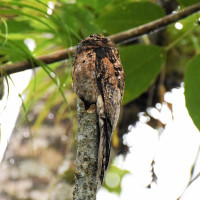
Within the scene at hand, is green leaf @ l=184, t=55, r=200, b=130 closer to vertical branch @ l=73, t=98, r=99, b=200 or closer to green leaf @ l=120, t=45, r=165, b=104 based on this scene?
green leaf @ l=120, t=45, r=165, b=104

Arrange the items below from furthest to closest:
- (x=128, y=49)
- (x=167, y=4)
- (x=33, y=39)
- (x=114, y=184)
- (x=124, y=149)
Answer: (x=114, y=184)
(x=124, y=149)
(x=33, y=39)
(x=167, y=4)
(x=128, y=49)

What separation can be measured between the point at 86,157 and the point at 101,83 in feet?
0.27

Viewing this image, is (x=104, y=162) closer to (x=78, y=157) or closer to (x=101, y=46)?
(x=78, y=157)

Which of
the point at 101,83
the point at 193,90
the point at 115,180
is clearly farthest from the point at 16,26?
the point at 115,180

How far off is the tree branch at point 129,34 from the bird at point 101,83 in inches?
10.7

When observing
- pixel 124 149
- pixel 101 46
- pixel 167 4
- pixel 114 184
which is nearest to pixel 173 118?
pixel 167 4

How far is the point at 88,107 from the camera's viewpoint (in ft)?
1.47

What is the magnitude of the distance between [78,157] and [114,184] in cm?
204

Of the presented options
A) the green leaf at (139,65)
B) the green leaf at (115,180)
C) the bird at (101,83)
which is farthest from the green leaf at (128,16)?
the green leaf at (115,180)

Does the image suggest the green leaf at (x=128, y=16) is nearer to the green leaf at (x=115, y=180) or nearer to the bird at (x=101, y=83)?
the bird at (x=101, y=83)

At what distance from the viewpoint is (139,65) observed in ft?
3.16

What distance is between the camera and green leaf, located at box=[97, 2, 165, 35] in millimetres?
919

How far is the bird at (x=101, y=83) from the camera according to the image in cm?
42

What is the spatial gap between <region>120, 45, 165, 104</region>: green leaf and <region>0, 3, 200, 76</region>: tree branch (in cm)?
14
